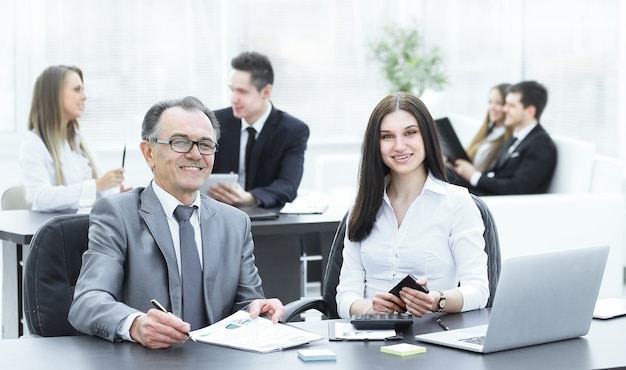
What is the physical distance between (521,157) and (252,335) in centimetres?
415

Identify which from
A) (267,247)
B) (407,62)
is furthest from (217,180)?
(407,62)

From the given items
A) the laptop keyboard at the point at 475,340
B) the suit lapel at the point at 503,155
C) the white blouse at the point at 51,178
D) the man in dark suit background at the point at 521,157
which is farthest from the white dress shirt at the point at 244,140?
the laptop keyboard at the point at 475,340

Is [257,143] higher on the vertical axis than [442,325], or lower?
higher

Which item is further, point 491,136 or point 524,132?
point 491,136

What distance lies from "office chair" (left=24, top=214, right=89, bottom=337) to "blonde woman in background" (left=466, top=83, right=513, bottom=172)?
4325 mm

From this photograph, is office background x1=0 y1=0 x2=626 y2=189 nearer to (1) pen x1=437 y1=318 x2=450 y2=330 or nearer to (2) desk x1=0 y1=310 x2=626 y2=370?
(1) pen x1=437 y1=318 x2=450 y2=330

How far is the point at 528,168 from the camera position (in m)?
6.46

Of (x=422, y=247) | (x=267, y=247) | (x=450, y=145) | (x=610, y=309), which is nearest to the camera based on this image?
(x=610, y=309)

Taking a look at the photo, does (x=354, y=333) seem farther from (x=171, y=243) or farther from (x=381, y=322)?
(x=171, y=243)

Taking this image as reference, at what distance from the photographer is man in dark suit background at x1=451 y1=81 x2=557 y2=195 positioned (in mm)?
6453

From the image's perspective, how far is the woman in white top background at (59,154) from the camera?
4.98m

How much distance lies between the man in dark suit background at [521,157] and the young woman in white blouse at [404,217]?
289 centimetres

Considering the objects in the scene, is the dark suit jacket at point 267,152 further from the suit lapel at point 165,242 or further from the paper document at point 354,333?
the paper document at point 354,333

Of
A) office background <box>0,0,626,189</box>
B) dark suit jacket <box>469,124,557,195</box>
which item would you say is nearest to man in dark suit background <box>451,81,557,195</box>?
dark suit jacket <box>469,124,557,195</box>
